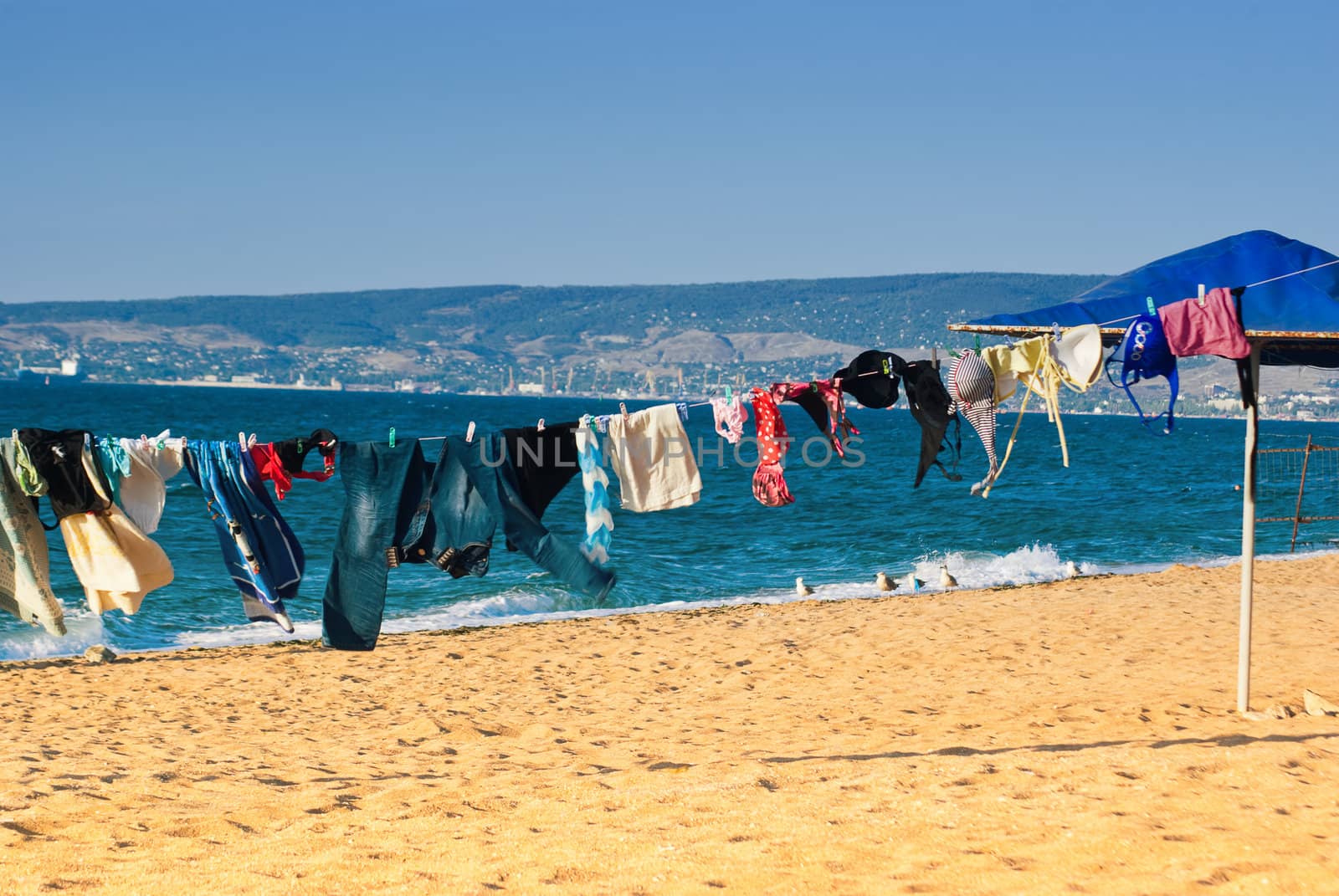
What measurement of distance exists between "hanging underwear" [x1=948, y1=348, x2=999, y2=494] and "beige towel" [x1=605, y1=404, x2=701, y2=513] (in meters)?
2.05

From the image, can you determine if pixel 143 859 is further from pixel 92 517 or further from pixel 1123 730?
pixel 1123 730

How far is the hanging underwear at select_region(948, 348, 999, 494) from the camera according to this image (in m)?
8.92

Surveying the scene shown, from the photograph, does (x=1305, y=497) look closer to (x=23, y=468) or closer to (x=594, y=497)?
(x=594, y=497)

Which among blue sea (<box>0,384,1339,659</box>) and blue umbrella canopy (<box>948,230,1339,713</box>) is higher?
blue umbrella canopy (<box>948,230,1339,713</box>)

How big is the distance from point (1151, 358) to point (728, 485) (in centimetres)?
3809

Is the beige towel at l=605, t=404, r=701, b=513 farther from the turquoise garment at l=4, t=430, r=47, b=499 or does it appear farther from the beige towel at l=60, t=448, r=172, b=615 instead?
the turquoise garment at l=4, t=430, r=47, b=499

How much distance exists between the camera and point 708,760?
863cm

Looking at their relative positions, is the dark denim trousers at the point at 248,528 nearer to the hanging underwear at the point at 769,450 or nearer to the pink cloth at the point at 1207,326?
the hanging underwear at the point at 769,450

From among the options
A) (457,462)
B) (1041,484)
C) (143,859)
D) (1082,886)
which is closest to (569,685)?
(457,462)

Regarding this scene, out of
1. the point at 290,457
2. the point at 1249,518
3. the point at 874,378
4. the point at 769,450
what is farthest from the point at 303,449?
the point at 1249,518

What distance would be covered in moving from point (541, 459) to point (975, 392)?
3256 millimetres

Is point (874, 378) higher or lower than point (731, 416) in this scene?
higher

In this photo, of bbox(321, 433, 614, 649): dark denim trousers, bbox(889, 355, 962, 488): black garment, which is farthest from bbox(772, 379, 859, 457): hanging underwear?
bbox(321, 433, 614, 649): dark denim trousers

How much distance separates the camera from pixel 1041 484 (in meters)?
48.4
